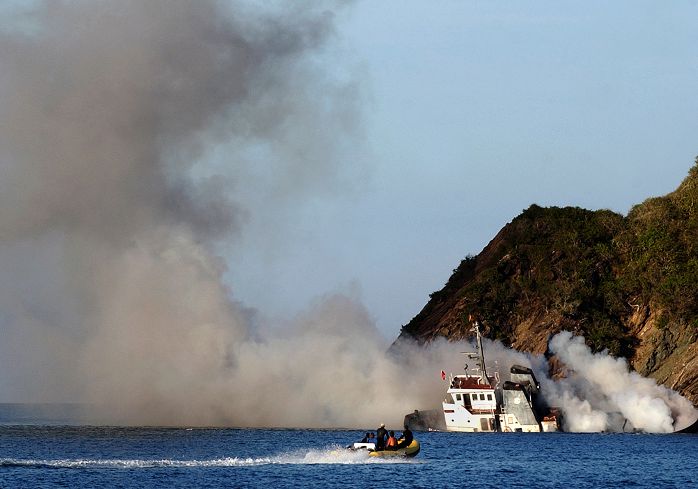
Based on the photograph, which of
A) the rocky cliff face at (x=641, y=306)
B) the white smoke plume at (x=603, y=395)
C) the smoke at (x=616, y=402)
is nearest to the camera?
the smoke at (x=616, y=402)

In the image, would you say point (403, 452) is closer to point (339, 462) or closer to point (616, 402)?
point (339, 462)

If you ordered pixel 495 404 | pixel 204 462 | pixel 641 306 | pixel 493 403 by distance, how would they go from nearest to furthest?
pixel 204 462, pixel 493 403, pixel 495 404, pixel 641 306

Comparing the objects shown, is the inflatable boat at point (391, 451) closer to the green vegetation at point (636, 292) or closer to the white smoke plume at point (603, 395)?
the white smoke plume at point (603, 395)

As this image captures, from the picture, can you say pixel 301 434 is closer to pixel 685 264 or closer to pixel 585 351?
pixel 585 351

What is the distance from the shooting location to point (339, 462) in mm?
105500

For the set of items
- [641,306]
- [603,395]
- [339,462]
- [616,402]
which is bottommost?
[339,462]

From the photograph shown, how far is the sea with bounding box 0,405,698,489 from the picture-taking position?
94750mm

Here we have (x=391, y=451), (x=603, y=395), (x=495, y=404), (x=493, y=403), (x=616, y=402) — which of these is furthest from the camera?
(x=603, y=395)

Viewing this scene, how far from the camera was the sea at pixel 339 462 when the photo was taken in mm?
94750

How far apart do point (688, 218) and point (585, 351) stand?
28387 millimetres

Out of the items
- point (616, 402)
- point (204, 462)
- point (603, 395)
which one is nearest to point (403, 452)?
point (204, 462)

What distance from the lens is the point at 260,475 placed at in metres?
98.2

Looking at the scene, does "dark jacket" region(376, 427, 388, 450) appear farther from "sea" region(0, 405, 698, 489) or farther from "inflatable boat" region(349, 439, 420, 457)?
"sea" region(0, 405, 698, 489)

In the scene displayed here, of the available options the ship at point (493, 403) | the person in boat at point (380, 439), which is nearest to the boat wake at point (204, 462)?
the person in boat at point (380, 439)
